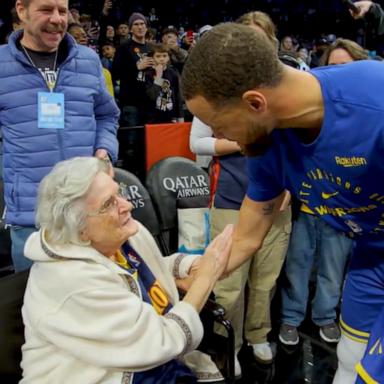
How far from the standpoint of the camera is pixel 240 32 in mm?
1170

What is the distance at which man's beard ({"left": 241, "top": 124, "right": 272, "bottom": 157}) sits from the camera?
1271 mm

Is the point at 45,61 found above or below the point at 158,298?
above

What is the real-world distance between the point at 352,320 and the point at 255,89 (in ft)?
3.12

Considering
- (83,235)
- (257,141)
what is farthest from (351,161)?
(83,235)

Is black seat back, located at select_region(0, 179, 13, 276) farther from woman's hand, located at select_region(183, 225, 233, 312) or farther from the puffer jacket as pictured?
woman's hand, located at select_region(183, 225, 233, 312)

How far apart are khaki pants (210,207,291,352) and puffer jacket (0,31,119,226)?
70 cm

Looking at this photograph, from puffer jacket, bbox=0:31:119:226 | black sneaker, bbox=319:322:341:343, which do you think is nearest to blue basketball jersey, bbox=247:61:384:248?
puffer jacket, bbox=0:31:119:226

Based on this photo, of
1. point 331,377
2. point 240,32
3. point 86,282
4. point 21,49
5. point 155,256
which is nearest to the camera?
point 240,32

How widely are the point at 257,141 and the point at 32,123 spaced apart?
111 cm

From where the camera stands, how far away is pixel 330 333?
2.96m

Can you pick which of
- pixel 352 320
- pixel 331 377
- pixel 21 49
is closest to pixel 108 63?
pixel 21 49

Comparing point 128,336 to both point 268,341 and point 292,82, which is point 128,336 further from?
point 268,341

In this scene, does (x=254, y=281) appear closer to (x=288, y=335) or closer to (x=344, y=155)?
(x=288, y=335)

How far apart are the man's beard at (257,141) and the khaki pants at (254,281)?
1.01 m
